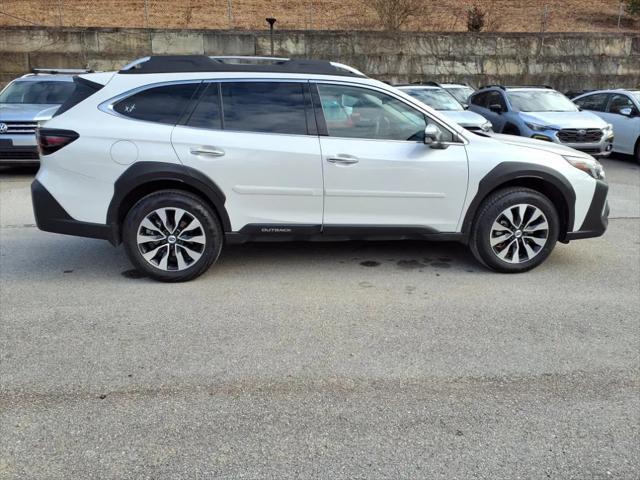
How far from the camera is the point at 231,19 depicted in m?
23.2

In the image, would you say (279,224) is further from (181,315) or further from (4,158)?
(4,158)

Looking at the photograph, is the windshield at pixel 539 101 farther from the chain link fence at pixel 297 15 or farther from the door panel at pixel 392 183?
the chain link fence at pixel 297 15

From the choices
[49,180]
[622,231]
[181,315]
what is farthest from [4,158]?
[622,231]

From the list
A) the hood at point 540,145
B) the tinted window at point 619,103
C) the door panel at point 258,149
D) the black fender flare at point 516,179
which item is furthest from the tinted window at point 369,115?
the tinted window at point 619,103

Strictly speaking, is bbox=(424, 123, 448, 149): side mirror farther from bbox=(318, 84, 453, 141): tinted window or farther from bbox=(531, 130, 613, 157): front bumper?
bbox=(531, 130, 613, 157): front bumper

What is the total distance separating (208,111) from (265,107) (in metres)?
0.51

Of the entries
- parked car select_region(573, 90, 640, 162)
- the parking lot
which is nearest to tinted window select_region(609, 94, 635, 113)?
parked car select_region(573, 90, 640, 162)

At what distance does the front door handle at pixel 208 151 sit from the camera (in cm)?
475

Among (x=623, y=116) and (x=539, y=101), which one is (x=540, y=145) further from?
(x=623, y=116)

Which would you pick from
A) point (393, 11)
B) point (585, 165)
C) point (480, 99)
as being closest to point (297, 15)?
point (393, 11)

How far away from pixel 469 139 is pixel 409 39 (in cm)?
1714

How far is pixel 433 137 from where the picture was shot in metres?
4.82

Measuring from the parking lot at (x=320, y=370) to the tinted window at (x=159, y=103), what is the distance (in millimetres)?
1485

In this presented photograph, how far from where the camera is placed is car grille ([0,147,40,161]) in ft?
32.8
